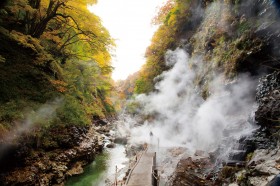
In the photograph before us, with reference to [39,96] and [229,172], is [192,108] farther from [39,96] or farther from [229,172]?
[39,96]

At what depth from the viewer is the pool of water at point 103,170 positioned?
12.3m

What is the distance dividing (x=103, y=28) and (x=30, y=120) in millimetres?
7071

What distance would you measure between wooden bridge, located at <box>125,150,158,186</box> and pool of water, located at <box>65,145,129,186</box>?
3.53ft

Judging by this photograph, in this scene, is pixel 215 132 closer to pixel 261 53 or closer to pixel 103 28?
pixel 261 53

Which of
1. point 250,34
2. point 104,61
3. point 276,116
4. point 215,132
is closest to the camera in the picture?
point 276,116

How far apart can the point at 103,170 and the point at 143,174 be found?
509cm

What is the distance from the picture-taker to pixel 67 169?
12.4 m

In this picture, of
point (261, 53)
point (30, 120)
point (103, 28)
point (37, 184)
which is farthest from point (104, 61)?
point (261, 53)

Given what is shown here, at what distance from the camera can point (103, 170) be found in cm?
1477

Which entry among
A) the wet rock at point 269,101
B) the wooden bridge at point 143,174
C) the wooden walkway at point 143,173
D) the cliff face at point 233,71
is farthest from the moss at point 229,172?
the wooden walkway at point 143,173

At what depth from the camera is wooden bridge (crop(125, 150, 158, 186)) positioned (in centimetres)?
959

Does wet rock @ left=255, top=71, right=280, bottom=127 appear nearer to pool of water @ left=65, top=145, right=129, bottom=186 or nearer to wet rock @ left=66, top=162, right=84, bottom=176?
pool of water @ left=65, top=145, right=129, bottom=186

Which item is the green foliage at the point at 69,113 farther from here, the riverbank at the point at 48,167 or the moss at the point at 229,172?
the moss at the point at 229,172

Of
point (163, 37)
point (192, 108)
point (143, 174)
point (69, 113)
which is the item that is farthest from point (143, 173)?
point (163, 37)
